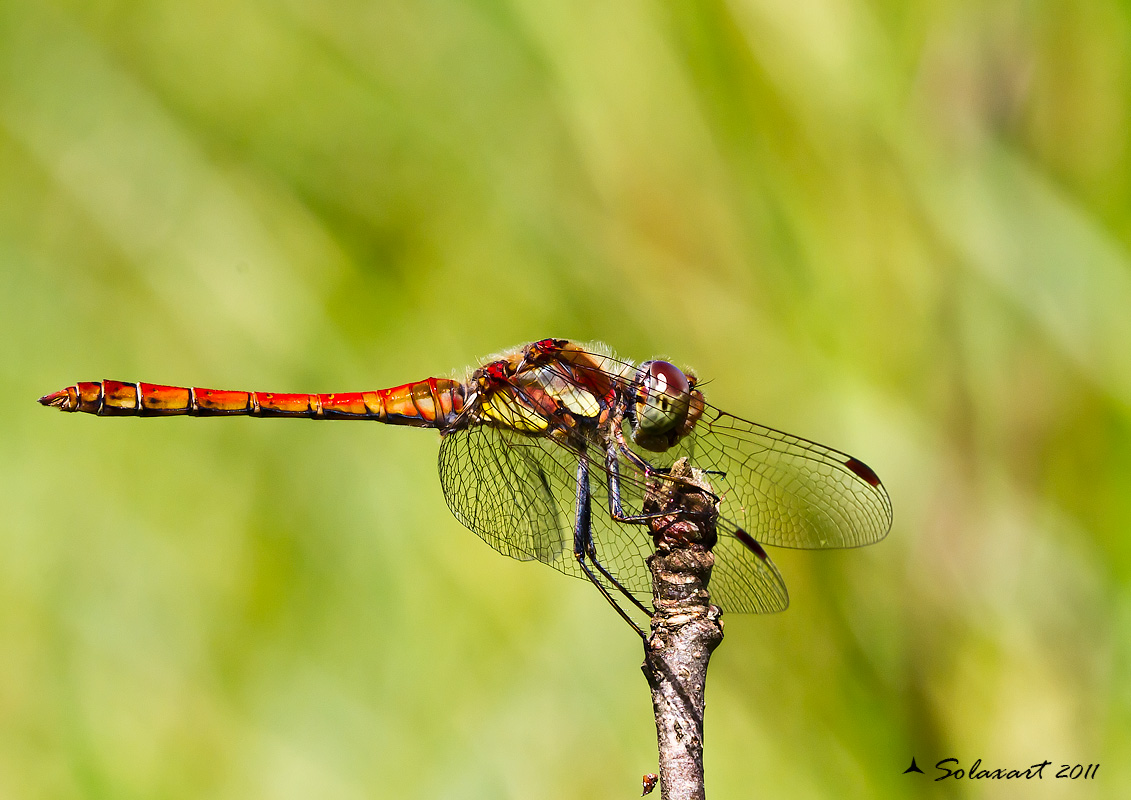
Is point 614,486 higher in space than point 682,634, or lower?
higher

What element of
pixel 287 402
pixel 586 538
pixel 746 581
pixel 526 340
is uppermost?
pixel 526 340

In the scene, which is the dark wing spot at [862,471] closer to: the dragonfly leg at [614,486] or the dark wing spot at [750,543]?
the dark wing spot at [750,543]

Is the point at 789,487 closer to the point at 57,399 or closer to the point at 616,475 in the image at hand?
the point at 616,475

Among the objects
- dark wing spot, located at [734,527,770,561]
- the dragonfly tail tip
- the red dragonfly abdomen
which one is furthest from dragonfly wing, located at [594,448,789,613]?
the dragonfly tail tip

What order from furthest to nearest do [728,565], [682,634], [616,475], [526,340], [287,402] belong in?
[526,340], [287,402], [728,565], [616,475], [682,634]
